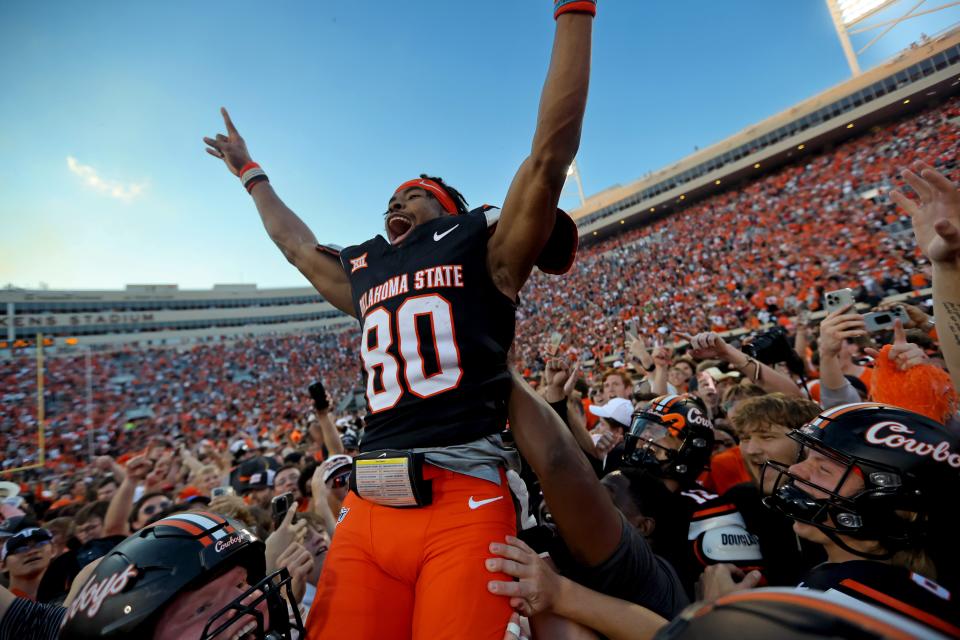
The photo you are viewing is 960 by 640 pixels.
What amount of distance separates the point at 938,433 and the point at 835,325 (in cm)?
146

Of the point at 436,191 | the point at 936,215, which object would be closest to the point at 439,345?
the point at 436,191

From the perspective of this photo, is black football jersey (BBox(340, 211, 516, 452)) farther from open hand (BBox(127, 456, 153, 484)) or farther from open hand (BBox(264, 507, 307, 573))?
open hand (BBox(127, 456, 153, 484))

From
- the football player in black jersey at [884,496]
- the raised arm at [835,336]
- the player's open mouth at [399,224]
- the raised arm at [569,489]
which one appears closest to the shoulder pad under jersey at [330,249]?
the player's open mouth at [399,224]

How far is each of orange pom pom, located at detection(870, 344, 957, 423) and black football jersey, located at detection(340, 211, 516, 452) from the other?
2.48m

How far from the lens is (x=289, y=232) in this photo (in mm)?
2625

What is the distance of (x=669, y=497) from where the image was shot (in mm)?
2537

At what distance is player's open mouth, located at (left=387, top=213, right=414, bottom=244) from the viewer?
2191 millimetres

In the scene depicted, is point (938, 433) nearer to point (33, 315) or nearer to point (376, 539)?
point (376, 539)

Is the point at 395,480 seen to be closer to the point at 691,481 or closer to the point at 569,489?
the point at 569,489

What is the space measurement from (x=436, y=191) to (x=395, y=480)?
4.69 feet

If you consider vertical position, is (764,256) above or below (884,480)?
above

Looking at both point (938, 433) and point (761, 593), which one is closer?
point (761, 593)

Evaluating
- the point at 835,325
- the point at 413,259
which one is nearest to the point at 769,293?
the point at 835,325

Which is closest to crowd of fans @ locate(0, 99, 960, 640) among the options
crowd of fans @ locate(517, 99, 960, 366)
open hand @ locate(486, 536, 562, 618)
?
open hand @ locate(486, 536, 562, 618)
